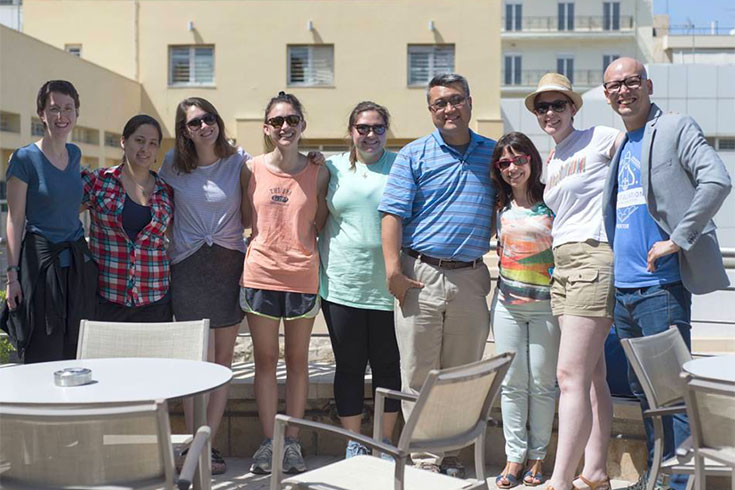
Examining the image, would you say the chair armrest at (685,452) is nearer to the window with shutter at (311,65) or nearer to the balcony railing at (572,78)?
the window with shutter at (311,65)

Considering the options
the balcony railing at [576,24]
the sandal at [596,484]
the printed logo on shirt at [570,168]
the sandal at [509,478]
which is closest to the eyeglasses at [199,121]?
the printed logo on shirt at [570,168]

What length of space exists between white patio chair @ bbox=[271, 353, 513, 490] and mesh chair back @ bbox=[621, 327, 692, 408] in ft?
1.96

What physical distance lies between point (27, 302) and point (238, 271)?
1.02 m

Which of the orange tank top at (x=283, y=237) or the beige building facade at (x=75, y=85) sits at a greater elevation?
the beige building facade at (x=75, y=85)

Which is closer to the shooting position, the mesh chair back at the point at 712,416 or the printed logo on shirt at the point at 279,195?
the mesh chair back at the point at 712,416

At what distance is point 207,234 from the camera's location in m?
4.64

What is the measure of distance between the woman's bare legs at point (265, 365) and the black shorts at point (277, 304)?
2.2 inches

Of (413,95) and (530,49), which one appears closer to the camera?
(413,95)

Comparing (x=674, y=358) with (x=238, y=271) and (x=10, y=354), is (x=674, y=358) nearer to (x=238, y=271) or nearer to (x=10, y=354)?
(x=238, y=271)

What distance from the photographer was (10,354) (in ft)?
22.2

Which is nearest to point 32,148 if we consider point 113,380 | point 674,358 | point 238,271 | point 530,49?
point 238,271

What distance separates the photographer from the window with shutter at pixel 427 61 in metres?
23.9

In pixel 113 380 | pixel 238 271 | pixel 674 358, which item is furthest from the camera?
pixel 238 271

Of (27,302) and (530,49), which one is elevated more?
(530,49)
